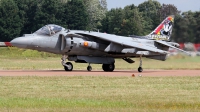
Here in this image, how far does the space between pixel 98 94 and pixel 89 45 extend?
12.3m

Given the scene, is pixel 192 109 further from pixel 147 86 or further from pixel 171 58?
pixel 171 58

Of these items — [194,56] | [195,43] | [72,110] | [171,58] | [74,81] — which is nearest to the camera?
[72,110]

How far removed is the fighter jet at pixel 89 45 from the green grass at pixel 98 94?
598 cm

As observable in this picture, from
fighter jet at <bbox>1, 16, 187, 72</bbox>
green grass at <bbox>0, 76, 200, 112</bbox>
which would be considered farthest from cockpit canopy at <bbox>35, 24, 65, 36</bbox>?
green grass at <bbox>0, 76, 200, 112</bbox>

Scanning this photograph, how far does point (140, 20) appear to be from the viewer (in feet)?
137

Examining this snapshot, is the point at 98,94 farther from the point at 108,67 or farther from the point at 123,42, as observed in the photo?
the point at 108,67

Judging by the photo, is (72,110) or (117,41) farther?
(117,41)

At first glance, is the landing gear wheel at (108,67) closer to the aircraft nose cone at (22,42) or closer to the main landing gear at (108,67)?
the main landing gear at (108,67)

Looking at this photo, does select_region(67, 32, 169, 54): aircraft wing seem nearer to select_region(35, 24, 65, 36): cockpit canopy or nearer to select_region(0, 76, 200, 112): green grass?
select_region(35, 24, 65, 36): cockpit canopy

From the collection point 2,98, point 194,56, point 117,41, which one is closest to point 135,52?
point 117,41

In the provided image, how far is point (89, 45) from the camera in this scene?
2895 centimetres

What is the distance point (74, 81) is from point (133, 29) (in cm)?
2009

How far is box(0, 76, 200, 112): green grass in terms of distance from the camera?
14.1 metres

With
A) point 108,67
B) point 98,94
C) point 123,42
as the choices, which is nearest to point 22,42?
point 108,67
